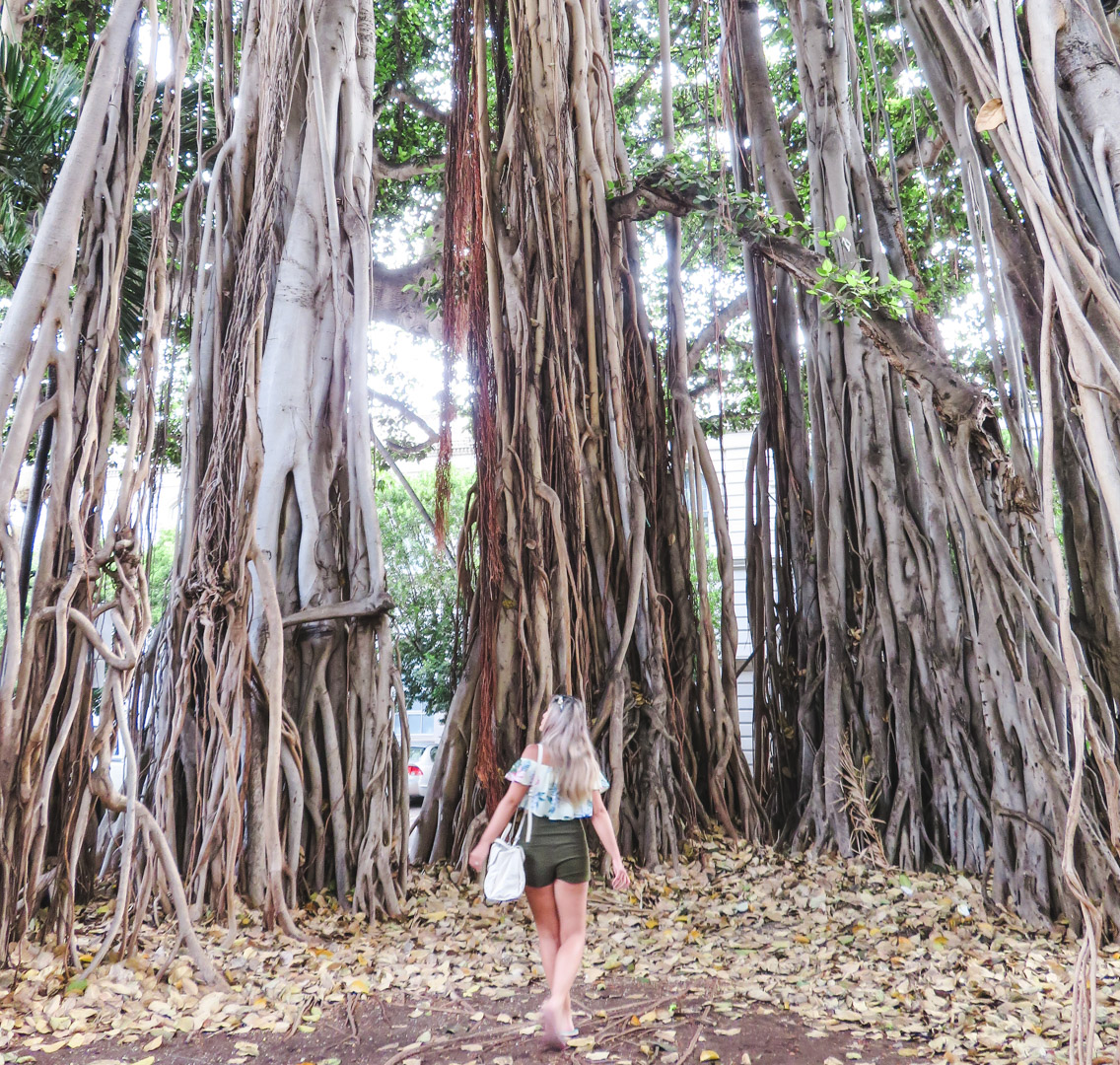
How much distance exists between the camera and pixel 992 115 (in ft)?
4.58

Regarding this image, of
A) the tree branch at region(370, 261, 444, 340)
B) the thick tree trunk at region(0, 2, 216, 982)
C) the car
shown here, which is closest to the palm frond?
the thick tree trunk at region(0, 2, 216, 982)

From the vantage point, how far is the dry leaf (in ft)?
4.54

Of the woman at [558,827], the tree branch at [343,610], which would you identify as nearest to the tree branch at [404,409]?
the tree branch at [343,610]

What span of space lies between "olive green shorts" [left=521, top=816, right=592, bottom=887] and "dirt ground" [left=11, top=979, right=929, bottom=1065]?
329 mm

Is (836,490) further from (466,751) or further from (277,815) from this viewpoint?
(277,815)

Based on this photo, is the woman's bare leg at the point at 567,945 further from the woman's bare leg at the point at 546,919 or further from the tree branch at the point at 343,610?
the tree branch at the point at 343,610

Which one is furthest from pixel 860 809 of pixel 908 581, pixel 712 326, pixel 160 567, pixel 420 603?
pixel 160 567

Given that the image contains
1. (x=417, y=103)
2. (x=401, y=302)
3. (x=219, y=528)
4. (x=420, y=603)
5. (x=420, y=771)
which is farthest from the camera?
(x=420, y=771)

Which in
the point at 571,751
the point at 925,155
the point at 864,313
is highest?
the point at 925,155

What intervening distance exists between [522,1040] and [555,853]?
0.40 meters

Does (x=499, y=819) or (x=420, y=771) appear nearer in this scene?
(x=499, y=819)

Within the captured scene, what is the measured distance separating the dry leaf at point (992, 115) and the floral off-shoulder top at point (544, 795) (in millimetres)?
1548

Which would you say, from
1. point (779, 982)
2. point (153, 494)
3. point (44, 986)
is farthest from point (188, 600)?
point (779, 982)

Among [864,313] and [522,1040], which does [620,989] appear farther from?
[864,313]
